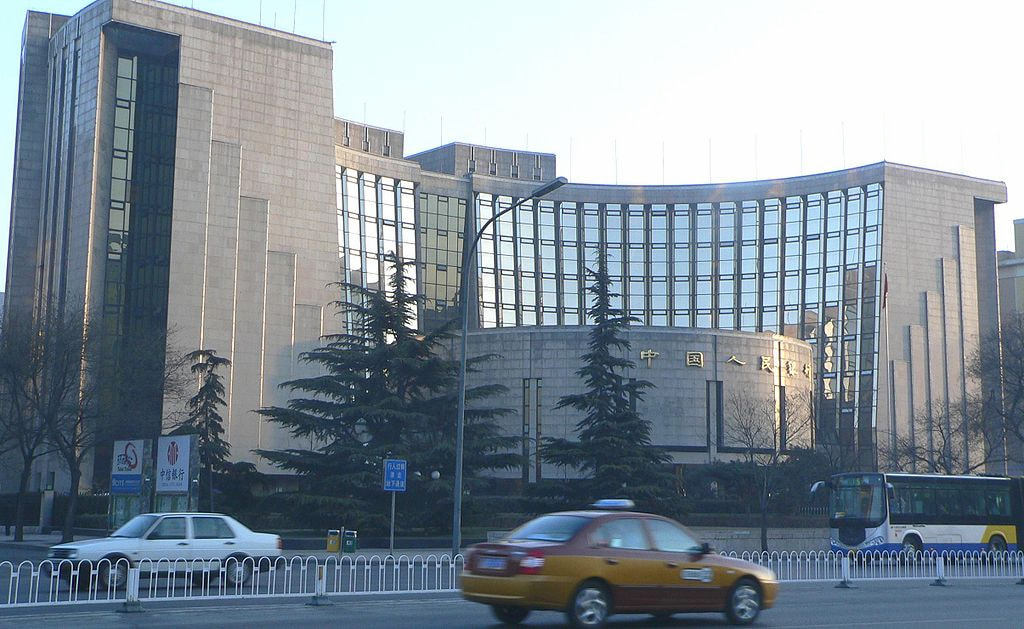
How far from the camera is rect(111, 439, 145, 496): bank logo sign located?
3622 cm

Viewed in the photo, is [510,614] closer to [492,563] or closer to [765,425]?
[492,563]

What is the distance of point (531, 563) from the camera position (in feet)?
45.3

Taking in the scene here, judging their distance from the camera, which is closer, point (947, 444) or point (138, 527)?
point (138, 527)

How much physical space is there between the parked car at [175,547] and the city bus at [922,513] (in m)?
21.7

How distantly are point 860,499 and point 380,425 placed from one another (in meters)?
A: 17.7

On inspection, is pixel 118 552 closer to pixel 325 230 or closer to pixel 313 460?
pixel 313 460

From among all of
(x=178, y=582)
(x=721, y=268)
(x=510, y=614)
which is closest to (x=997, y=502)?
(x=178, y=582)

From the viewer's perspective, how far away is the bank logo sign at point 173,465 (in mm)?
33781

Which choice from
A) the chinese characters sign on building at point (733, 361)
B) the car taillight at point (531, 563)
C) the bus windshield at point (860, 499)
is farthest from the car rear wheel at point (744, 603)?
the chinese characters sign on building at point (733, 361)

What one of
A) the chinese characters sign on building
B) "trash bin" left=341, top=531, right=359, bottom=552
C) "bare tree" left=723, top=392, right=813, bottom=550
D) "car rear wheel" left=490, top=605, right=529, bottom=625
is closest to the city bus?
"trash bin" left=341, top=531, right=359, bottom=552

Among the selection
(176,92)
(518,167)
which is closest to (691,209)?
(518,167)

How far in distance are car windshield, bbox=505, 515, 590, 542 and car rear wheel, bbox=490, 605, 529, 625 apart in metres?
0.96

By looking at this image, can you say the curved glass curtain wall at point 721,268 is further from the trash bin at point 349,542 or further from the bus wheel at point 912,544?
the trash bin at point 349,542

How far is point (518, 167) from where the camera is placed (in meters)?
95.1
